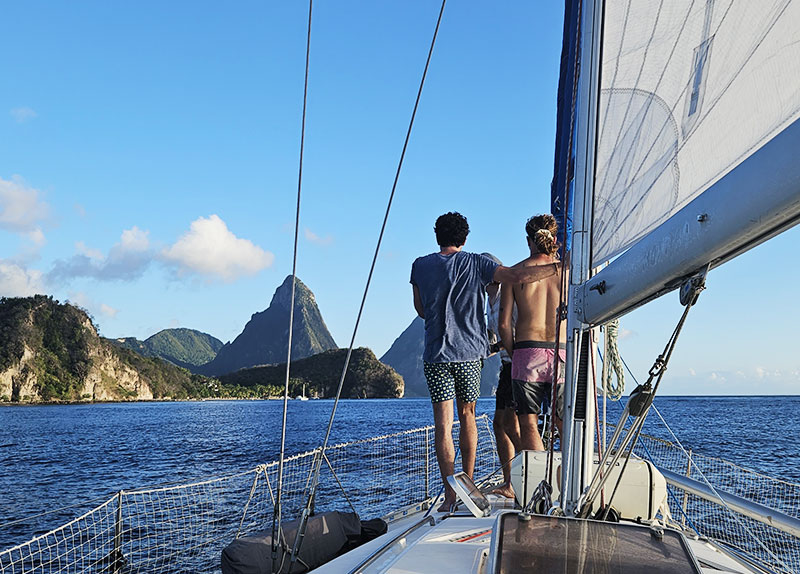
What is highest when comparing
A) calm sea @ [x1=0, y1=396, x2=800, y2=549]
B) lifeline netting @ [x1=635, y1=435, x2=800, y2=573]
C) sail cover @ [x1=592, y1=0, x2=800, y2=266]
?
sail cover @ [x1=592, y1=0, x2=800, y2=266]

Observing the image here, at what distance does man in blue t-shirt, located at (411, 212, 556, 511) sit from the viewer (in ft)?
12.1

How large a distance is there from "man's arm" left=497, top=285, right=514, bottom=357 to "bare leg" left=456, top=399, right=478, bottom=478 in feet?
1.40

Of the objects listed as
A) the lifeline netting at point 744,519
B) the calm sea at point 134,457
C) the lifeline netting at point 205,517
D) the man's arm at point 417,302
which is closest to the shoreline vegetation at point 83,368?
the calm sea at point 134,457

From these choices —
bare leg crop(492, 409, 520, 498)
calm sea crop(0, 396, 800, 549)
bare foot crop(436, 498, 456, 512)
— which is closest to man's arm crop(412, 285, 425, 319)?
bare leg crop(492, 409, 520, 498)

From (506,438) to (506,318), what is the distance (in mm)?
1043

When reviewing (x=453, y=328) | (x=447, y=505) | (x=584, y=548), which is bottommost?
(x=447, y=505)

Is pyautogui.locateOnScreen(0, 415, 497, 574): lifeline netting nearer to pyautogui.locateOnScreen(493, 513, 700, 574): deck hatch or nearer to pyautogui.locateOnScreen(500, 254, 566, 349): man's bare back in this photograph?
pyautogui.locateOnScreen(500, 254, 566, 349): man's bare back

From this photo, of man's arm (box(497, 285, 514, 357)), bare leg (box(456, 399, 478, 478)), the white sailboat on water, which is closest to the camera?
the white sailboat on water

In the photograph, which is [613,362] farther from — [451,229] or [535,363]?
[451,229]

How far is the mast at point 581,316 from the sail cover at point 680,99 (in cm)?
4

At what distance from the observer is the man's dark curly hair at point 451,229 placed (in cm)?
388

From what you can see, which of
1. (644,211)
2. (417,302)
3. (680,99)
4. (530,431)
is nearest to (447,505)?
(530,431)

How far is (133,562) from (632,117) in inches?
335

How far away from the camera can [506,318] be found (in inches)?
151
